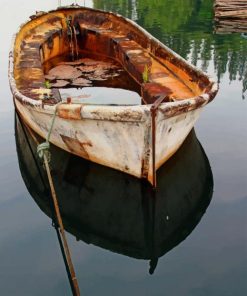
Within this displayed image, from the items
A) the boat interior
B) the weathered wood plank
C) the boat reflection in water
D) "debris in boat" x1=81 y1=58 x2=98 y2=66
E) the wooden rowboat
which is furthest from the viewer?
the weathered wood plank

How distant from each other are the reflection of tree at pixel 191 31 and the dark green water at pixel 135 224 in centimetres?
691

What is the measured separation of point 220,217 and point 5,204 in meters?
4.26

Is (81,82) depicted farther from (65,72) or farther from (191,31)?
(191,31)

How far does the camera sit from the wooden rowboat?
21.5 ft

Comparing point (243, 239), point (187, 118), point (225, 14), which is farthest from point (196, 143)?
point (225, 14)

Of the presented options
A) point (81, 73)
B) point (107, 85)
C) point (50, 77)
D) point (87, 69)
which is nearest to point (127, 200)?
point (107, 85)

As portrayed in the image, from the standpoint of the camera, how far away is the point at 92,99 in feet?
39.0

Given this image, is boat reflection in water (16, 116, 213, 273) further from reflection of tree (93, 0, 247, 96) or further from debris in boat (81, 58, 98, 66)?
reflection of tree (93, 0, 247, 96)

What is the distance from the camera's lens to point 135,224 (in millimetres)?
Answer: 6645

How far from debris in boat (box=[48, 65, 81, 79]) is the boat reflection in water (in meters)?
4.91

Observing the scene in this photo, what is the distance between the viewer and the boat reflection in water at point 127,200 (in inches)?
249

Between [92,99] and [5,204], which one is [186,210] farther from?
[92,99]

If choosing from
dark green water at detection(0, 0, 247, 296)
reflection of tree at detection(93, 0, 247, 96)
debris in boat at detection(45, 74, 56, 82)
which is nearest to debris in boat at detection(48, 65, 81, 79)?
debris in boat at detection(45, 74, 56, 82)

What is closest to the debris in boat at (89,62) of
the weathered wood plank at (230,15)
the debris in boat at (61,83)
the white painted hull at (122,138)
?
the debris in boat at (61,83)
